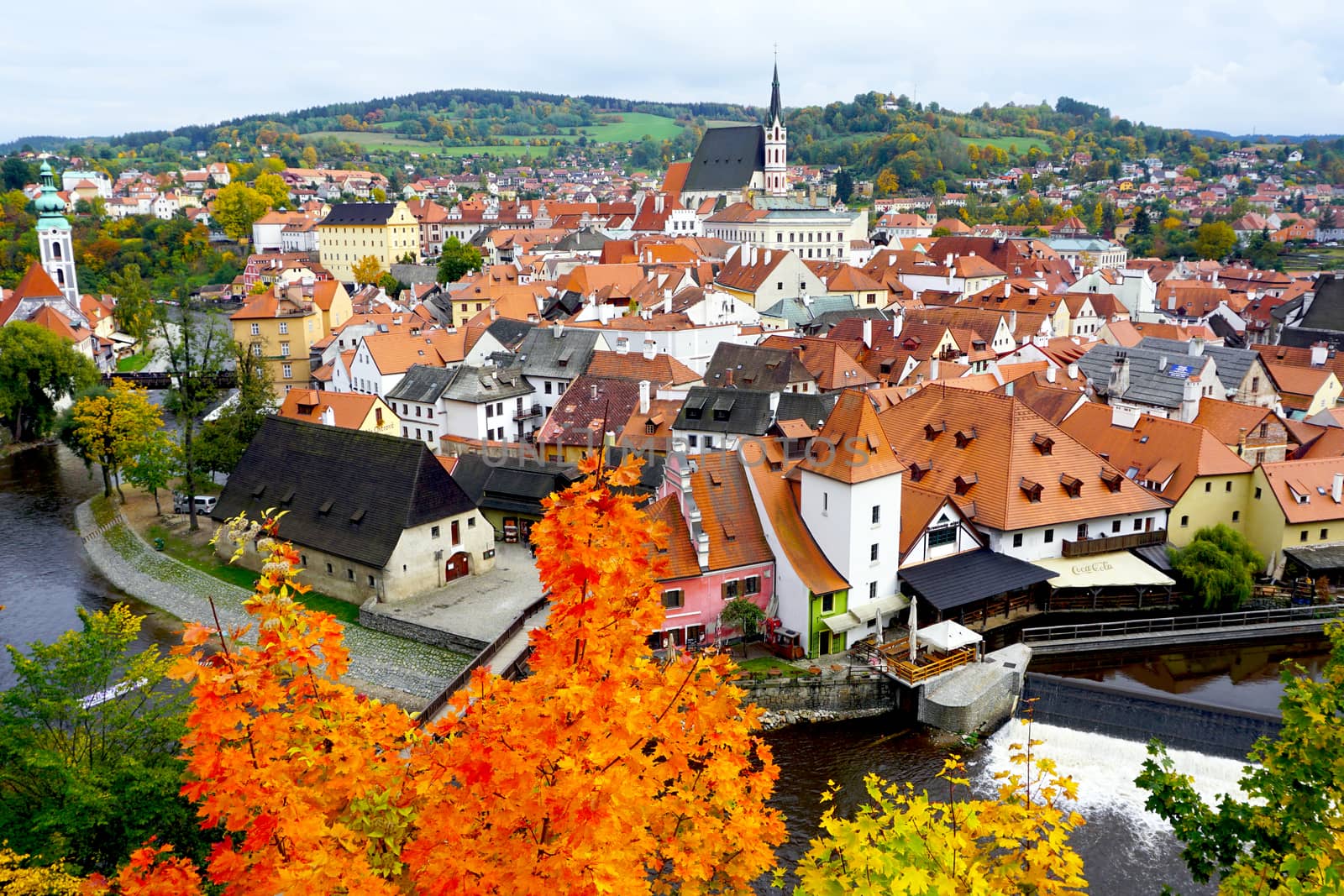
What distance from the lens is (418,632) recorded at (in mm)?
32094

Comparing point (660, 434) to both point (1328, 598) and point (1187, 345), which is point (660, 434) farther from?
point (1187, 345)

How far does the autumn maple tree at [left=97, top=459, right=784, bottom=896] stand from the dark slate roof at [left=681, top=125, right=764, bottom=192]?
136756 millimetres

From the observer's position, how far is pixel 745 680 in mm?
28250

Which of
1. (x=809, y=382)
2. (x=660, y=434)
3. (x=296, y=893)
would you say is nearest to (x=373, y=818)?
(x=296, y=893)

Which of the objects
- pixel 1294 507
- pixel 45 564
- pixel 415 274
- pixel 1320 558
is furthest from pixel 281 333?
pixel 1320 558

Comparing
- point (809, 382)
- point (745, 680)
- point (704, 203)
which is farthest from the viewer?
point (704, 203)

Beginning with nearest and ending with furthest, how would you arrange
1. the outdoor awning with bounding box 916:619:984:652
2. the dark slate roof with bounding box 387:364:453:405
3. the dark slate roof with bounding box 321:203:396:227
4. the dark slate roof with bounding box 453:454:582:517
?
1. the outdoor awning with bounding box 916:619:984:652
2. the dark slate roof with bounding box 453:454:582:517
3. the dark slate roof with bounding box 387:364:453:405
4. the dark slate roof with bounding box 321:203:396:227

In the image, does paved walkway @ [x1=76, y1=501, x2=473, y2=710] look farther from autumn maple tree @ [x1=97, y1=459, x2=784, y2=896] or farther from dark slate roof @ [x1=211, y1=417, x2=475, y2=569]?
autumn maple tree @ [x1=97, y1=459, x2=784, y2=896]

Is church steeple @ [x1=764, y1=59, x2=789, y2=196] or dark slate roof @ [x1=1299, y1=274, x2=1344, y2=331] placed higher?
church steeple @ [x1=764, y1=59, x2=789, y2=196]

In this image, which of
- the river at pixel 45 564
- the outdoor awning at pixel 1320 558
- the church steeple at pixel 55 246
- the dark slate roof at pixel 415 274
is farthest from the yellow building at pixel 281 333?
the outdoor awning at pixel 1320 558

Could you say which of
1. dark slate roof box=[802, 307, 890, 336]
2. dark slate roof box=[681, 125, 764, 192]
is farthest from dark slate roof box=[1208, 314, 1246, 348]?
dark slate roof box=[681, 125, 764, 192]

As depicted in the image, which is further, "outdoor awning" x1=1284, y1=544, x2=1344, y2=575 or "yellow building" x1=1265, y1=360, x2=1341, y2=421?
"yellow building" x1=1265, y1=360, x2=1341, y2=421

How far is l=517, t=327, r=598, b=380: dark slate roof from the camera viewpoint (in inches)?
2078

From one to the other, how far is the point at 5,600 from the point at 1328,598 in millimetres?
45861
